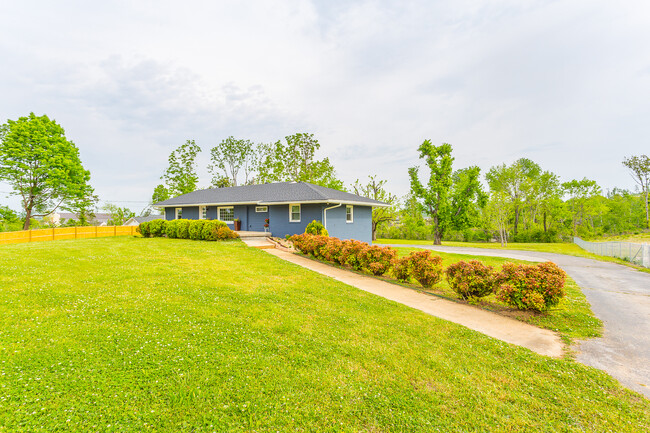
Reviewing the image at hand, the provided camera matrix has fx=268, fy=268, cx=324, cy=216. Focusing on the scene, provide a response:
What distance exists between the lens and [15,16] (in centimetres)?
1077

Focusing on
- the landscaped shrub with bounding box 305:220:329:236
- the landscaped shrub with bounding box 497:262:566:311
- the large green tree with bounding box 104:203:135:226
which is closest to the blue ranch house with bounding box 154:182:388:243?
the landscaped shrub with bounding box 305:220:329:236

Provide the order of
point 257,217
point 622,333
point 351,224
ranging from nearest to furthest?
point 622,333 < point 351,224 < point 257,217

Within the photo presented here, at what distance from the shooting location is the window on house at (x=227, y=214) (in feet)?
73.0

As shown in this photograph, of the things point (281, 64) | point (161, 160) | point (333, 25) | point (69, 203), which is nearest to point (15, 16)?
point (281, 64)

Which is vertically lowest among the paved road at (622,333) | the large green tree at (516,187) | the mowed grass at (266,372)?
the paved road at (622,333)

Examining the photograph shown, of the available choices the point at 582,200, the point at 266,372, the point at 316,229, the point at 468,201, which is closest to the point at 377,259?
the point at 266,372

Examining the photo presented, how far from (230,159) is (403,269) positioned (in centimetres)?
3724

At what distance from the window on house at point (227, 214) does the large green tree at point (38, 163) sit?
660 inches

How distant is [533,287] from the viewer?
18.2 ft

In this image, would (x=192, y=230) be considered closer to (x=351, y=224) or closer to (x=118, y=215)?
(x=351, y=224)

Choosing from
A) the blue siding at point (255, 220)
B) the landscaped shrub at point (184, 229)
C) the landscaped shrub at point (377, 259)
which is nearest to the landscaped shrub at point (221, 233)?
the landscaped shrub at point (184, 229)

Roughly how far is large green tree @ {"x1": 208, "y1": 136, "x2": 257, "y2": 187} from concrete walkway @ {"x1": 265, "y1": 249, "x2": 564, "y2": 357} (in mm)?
35286

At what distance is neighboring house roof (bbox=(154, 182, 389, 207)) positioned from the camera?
60.2 ft

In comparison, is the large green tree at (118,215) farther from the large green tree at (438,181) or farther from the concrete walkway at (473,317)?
the concrete walkway at (473,317)
